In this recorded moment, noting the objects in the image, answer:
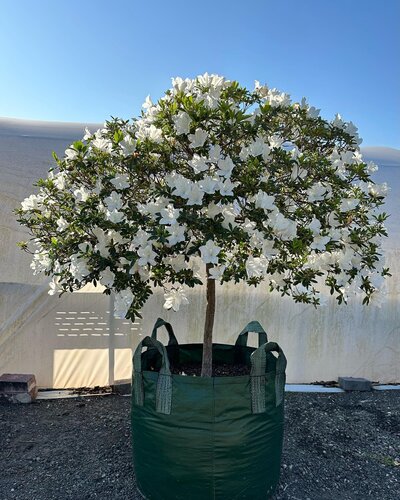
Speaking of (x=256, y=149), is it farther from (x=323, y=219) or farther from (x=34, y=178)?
(x=34, y=178)

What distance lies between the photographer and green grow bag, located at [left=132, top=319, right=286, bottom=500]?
1599mm

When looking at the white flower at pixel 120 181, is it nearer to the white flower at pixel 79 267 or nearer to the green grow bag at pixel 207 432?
the white flower at pixel 79 267

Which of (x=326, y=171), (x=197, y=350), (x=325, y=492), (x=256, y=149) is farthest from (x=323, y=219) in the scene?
(x=325, y=492)

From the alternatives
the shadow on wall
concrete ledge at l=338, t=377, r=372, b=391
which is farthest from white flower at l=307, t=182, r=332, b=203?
concrete ledge at l=338, t=377, r=372, b=391

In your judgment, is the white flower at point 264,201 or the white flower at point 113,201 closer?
the white flower at point 264,201

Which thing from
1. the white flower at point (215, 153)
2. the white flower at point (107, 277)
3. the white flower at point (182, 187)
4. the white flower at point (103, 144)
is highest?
the white flower at point (103, 144)

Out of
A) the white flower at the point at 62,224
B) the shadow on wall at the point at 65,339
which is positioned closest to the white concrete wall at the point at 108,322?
the shadow on wall at the point at 65,339

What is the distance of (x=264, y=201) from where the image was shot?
138 cm

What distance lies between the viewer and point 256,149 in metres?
1.46

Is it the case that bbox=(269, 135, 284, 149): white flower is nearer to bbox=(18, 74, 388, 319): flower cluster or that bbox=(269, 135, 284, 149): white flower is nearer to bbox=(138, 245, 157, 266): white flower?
bbox=(18, 74, 388, 319): flower cluster

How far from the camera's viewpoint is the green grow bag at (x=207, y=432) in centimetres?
160

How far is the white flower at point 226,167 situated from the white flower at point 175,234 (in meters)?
0.24

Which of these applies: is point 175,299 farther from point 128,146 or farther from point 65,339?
point 65,339

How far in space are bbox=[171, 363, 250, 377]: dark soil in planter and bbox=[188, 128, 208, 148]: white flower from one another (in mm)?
1114
